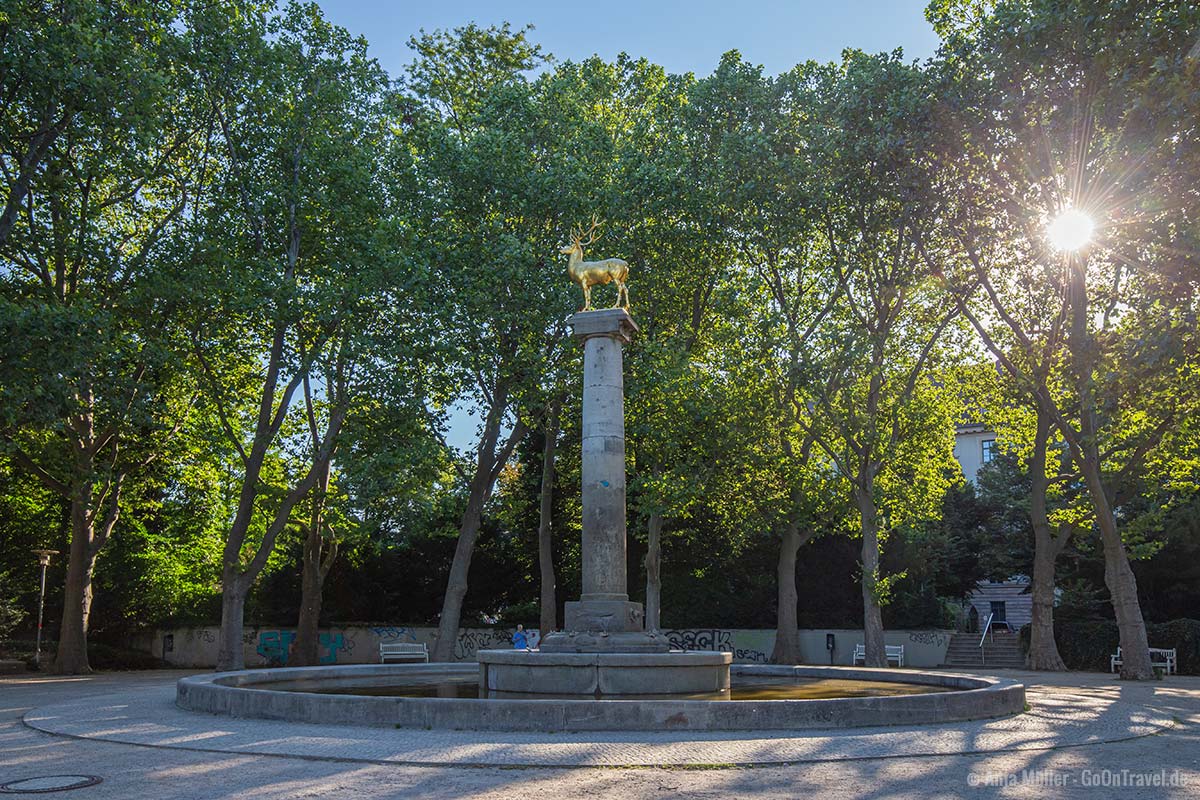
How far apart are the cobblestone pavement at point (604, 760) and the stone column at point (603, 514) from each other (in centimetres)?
456

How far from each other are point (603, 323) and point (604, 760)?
32.2 ft

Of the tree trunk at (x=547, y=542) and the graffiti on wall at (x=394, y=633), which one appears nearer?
the tree trunk at (x=547, y=542)

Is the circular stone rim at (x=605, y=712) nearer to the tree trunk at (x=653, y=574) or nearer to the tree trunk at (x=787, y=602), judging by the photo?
the tree trunk at (x=653, y=574)

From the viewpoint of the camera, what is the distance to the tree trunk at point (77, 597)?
30891 millimetres

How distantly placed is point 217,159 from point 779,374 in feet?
61.6

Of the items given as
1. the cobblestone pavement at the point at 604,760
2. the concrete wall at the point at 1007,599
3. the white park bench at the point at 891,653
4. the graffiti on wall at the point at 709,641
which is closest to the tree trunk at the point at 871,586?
the white park bench at the point at 891,653

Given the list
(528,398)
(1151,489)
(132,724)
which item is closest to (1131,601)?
(1151,489)

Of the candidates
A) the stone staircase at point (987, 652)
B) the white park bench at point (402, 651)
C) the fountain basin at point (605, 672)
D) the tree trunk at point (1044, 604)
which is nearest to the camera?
the fountain basin at point (605, 672)

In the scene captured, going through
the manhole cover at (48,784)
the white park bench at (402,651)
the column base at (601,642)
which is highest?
the column base at (601,642)

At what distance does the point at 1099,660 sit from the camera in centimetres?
3503

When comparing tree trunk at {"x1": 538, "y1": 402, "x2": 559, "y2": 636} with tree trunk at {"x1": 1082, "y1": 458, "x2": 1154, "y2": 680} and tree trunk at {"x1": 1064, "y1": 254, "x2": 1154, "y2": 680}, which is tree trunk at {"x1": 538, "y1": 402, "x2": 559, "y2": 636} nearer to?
tree trunk at {"x1": 1064, "y1": 254, "x2": 1154, "y2": 680}

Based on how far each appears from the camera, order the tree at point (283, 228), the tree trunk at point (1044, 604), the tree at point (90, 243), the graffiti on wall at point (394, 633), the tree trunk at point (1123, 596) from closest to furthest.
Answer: the tree at point (90, 243) < the tree trunk at point (1123, 596) < the tree at point (283, 228) < the tree trunk at point (1044, 604) < the graffiti on wall at point (394, 633)

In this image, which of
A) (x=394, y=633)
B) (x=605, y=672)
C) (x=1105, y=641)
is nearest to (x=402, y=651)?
(x=394, y=633)

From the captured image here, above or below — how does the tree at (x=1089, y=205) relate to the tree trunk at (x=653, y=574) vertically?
above
